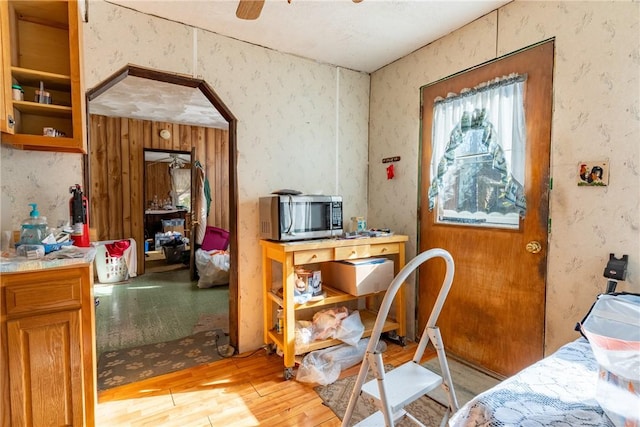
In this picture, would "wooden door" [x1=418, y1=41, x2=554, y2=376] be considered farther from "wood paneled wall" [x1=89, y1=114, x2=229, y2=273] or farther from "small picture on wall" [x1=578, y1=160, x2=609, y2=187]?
"wood paneled wall" [x1=89, y1=114, x2=229, y2=273]

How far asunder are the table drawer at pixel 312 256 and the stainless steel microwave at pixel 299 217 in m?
0.14

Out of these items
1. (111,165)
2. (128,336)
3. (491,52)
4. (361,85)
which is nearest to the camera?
(491,52)

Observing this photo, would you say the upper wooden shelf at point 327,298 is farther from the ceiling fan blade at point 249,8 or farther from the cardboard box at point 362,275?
the ceiling fan blade at point 249,8

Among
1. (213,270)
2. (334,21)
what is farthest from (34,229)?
(213,270)

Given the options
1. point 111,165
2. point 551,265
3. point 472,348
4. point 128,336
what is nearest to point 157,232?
point 111,165

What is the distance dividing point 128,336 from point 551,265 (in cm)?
329

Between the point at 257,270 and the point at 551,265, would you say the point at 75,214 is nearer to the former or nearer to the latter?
the point at 257,270

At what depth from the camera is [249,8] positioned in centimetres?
134

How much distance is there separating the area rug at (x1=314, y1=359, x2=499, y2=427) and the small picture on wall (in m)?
1.37

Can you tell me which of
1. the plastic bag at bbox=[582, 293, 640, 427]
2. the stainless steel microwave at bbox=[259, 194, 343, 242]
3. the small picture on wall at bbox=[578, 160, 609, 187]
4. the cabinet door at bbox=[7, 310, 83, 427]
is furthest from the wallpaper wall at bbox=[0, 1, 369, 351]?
the plastic bag at bbox=[582, 293, 640, 427]

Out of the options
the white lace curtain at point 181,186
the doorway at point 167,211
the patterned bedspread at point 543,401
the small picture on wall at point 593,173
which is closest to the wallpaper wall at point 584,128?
the small picture on wall at point 593,173

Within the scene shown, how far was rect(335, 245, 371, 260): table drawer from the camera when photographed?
2.33m

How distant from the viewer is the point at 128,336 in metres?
2.75

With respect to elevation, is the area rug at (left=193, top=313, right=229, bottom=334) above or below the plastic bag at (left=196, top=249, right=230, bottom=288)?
below
